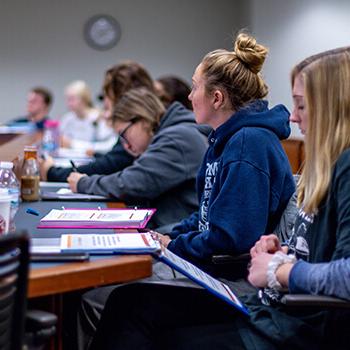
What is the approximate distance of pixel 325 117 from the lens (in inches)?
53.0

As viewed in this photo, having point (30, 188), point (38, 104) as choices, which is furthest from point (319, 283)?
point (38, 104)

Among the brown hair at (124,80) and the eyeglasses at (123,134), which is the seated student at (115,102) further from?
the eyeglasses at (123,134)

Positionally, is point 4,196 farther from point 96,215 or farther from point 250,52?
point 250,52

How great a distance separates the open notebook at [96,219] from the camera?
183 centimetres

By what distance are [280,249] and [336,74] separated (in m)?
0.44

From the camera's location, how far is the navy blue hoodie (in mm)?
1692

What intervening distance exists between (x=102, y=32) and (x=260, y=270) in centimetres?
682

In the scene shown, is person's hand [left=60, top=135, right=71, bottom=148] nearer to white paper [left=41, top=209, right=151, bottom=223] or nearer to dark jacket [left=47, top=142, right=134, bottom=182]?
dark jacket [left=47, top=142, right=134, bottom=182]

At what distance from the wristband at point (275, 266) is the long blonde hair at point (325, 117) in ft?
0.40

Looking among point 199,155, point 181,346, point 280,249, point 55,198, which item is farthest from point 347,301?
point 55,198

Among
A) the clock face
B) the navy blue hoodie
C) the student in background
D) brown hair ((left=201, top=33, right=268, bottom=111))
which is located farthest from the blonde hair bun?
the clock face

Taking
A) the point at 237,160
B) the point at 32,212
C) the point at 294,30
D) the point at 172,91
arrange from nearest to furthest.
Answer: the point at 237,160
the point at 32,212
the point at 172,91
the point at 294,30

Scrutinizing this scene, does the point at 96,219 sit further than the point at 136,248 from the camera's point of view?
Yes

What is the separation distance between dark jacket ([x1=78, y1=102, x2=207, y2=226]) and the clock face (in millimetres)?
5472
